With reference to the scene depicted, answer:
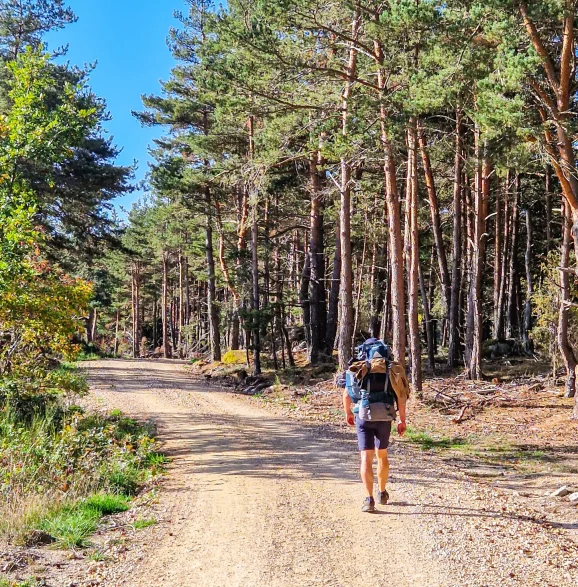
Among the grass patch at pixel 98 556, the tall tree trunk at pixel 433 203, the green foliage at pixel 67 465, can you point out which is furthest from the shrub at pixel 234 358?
the grass patch at pixel 98 556

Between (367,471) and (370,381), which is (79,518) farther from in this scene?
(370,381)

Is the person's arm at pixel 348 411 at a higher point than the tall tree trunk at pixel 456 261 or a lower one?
lower

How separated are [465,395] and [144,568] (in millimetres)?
12443

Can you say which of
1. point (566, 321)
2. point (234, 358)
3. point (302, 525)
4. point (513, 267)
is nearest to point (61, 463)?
point (302, 525)

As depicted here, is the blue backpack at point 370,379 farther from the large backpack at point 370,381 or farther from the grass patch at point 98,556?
the grass patch at point 98,556

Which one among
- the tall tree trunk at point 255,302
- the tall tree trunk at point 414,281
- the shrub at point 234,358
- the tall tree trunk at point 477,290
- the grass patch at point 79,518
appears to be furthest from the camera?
the shrub at point 234,358

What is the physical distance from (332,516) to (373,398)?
4.39ft

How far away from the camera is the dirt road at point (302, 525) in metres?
4.62

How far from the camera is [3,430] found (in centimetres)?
1012

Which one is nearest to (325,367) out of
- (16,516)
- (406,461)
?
(406,461)

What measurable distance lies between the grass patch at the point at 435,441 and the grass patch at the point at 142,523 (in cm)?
624

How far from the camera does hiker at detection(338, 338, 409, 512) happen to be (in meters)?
6.05

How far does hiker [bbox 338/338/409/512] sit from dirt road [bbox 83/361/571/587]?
65cm

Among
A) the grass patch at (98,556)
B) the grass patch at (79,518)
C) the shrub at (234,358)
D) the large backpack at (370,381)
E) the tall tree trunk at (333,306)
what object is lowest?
the grass patch at (98,556)
